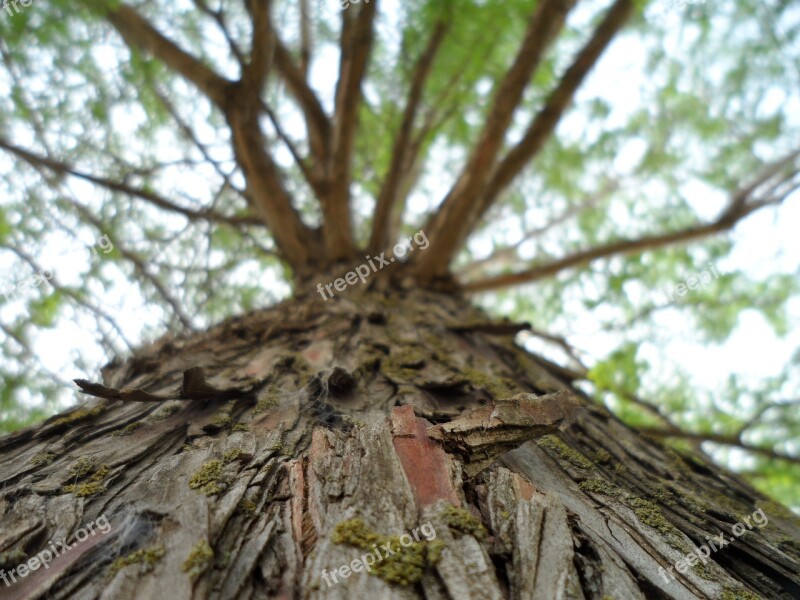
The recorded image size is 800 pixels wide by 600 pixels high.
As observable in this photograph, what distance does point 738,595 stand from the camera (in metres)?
0.95

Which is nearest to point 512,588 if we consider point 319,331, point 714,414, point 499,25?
point 319,331

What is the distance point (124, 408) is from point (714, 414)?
453cm

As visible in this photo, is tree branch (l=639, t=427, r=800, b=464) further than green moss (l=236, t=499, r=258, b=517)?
Yes

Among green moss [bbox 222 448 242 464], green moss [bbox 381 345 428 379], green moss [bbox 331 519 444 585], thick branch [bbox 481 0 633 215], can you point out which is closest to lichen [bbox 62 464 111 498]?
green moss [bbox 222 448 242 464]

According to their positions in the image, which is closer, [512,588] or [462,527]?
[512,588]

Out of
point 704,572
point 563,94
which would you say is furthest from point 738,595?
point 563,94

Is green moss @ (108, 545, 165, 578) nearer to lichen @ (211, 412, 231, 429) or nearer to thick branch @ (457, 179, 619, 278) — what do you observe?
lichen @ (211, 412, 231, 429)

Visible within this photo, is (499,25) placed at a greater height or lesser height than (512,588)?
greater

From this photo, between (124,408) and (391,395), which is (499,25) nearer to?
(391,395)

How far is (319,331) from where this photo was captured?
2.25 meters

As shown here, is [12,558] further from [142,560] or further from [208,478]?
[208,478]

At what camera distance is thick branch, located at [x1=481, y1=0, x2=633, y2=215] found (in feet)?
9.55

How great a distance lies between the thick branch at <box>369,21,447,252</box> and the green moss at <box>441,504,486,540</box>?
272cm

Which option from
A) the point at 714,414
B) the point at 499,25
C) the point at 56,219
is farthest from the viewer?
the point at 714,414
